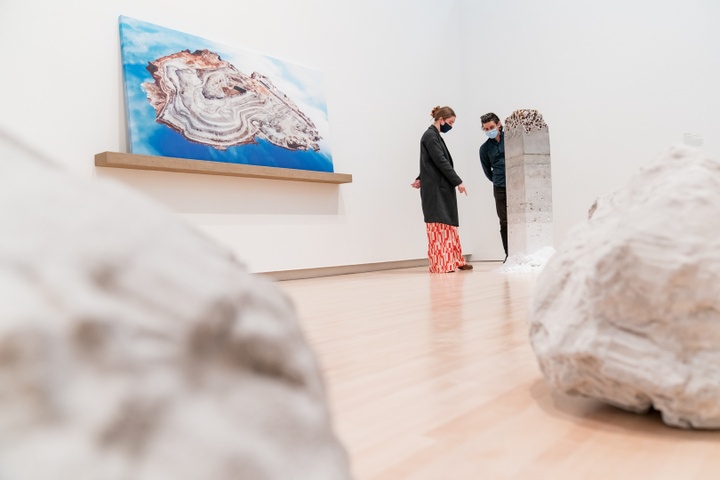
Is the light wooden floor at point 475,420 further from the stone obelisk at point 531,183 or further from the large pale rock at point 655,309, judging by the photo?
the stone obelisk at point 531,183

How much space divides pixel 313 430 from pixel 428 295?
134 inches

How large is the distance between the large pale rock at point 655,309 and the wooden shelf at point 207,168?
14.5 feet

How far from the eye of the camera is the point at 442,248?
6547 millimetres

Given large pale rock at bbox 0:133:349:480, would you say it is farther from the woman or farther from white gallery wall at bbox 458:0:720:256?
white gallery wall at bbox 458:0:720:256

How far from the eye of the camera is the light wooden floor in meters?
0.95

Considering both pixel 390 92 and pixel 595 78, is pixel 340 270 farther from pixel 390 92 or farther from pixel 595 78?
pixel 595 78

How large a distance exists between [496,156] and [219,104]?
3334mm

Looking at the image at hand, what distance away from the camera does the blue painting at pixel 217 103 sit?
17.1 ft

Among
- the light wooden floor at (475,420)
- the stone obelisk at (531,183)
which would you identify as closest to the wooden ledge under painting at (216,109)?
the stone obelisk at (531,183)

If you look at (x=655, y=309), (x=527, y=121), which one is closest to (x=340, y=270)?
(x=527, y=121)

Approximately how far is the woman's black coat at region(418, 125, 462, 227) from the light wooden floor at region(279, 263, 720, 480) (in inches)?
167

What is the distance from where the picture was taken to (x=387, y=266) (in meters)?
7.71

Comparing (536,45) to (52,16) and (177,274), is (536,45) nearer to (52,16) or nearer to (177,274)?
(52,16)

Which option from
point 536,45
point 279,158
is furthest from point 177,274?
point 536,45
